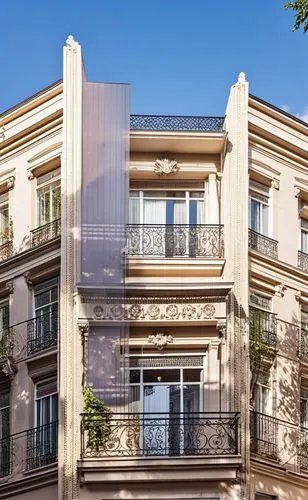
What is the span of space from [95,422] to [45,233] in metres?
5.23

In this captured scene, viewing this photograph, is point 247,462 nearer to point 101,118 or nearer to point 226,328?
point 226,328

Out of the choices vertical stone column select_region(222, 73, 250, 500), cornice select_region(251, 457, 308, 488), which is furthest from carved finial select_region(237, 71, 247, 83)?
cornice select_region(251, 457, 308, 488)

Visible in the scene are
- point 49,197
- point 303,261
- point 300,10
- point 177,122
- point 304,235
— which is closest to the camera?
point 300,10

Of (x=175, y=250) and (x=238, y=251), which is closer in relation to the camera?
(x=238, y=251)

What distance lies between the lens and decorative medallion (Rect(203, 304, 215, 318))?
30.5 metres

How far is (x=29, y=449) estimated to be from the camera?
31.0 m

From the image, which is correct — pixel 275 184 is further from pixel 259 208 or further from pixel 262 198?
pixel 259 208

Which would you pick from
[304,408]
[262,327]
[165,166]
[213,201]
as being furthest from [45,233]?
[304,408]

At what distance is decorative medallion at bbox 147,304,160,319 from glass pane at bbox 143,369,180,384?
1328 millimetres

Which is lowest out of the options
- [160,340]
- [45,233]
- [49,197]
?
[160,340]

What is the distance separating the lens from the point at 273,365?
31516mm

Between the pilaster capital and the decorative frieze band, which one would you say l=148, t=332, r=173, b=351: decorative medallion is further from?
the pilaster capital

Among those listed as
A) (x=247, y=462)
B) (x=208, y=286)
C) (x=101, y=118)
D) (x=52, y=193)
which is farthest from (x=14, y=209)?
(x=247, y=462)

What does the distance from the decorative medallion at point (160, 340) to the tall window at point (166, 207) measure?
3.04m
